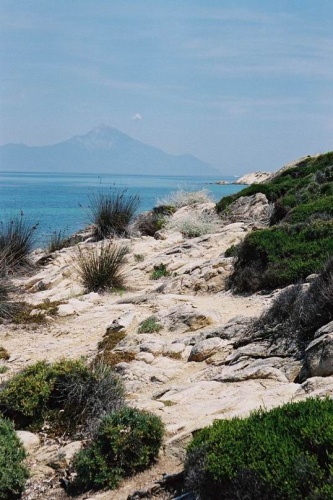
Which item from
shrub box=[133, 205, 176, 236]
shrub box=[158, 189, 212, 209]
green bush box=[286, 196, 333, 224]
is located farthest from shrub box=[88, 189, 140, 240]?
green bush box=[286, 196, 333, 224]

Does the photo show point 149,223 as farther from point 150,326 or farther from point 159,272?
point 150,326

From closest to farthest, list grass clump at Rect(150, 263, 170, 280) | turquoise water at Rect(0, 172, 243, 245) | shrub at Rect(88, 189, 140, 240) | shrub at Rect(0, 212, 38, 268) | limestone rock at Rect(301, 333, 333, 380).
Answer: limestone rock at Rect(301, 333, 333, 380) → grass clump at Rect(150, 263, 170, 280) → shrub at Rect(0, 212, 38, 268) → shrub at Rect(88, 189, 140, 240) → turquoise water at Rect(0, 172, 243, 245)

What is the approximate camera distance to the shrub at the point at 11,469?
4789 millimetres

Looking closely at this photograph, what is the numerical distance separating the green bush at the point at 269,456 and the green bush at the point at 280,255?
6020mm

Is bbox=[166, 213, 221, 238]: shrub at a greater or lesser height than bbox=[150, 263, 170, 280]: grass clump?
greater

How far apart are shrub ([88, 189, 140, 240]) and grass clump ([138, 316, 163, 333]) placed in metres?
10.3

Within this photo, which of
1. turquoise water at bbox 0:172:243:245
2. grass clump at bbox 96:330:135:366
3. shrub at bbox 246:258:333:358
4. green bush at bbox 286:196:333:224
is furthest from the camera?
turquoise water at bbox 0:172:243:245

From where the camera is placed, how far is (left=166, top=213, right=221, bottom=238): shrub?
62.1ft

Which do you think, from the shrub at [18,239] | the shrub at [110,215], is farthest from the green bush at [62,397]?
the shrub at [110,215]

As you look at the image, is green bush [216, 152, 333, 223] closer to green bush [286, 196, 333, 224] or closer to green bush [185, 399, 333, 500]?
green bush [286, 196, 333, 224]

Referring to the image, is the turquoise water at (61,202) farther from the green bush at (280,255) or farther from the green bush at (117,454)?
the green bush at (117,454)

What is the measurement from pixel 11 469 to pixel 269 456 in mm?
2311

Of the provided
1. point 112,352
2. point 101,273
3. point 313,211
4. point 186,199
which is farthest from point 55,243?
point 112,352

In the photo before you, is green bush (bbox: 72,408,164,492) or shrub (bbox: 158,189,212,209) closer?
green bush (bbox: 72,408,164,492)
